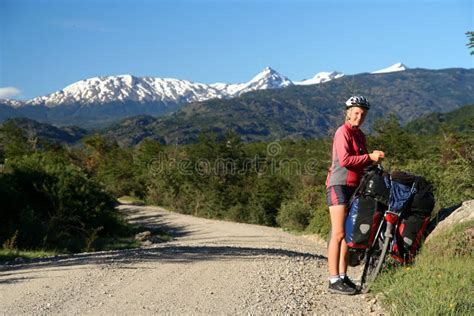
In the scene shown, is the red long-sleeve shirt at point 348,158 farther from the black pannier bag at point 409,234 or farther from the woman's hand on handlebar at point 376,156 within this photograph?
the black pannier bag at point 409,234

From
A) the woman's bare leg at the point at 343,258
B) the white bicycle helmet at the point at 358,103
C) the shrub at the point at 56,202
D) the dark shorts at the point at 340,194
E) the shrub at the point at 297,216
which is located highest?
the white bicycle helmet at the point at 358,103

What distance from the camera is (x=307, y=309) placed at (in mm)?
5402

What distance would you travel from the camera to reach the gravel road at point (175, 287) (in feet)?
18.2

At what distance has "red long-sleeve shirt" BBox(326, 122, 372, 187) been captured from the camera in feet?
18.5

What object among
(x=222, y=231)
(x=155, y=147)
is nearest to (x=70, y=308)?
(x=222, y=231)

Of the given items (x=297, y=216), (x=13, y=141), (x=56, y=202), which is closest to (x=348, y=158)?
(x=56, y=202)

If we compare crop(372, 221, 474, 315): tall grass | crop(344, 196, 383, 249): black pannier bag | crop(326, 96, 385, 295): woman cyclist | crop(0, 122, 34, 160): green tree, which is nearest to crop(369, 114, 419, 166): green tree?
crop(372, 221, 474, 315): tall grass

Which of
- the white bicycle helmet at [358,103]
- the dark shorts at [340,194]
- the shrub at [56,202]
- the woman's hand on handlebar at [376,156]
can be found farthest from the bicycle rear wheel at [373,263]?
the shrub at [56,202]

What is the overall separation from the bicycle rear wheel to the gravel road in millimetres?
247

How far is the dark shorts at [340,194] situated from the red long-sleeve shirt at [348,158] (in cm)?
5

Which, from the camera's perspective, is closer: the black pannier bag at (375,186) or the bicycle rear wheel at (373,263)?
the black pannier bag at (375,186)

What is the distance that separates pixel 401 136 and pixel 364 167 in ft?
79.7

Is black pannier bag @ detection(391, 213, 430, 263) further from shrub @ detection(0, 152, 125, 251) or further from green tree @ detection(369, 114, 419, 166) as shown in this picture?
green tree @ detection(369, 114, 419, 166)

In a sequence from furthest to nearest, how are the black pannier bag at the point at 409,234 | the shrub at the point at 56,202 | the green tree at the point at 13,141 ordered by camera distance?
the green tree at the point at 13,141, the shrub at the point at 56,202, the black pannier bag at the point at 409,234
